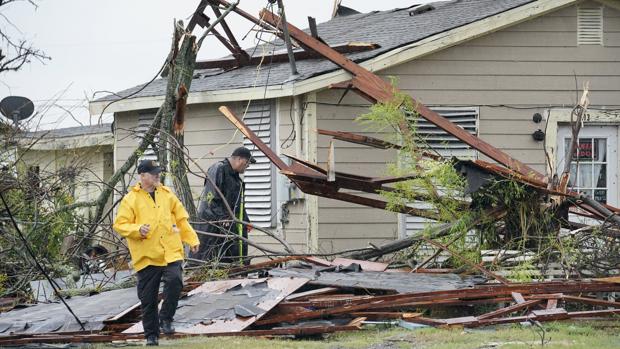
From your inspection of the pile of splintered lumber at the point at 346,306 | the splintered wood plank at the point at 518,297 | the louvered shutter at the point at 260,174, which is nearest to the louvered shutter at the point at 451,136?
the louvered shutter at the point at 260,174

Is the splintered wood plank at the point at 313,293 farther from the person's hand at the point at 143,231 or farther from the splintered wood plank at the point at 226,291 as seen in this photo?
the person's hand at the point at 143,231

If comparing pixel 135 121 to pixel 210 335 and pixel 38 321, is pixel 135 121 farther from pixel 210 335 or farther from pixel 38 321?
pixel 210 335

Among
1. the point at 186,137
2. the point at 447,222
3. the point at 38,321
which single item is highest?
the point at 186,137

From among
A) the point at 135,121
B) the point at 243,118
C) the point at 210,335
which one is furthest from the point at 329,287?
the point at 135,121

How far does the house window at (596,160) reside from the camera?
1545 centimetres

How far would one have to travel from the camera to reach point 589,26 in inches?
617

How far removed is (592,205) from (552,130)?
355 cm

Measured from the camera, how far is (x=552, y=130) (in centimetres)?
1541

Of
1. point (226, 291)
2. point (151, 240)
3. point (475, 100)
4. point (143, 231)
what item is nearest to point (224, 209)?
point (226, 291)

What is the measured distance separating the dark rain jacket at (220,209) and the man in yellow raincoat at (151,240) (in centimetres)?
310

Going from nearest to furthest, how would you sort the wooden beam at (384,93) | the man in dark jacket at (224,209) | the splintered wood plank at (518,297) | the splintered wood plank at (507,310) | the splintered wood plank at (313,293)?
the splintered wood plank at (507,310) → the splintered wood plank at (518,297) → the splintered wood plank at (313,293) → the man in dark jacket at (224,209) → the wooden beam at (384,93)

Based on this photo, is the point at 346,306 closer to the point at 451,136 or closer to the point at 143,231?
the point at 143,231

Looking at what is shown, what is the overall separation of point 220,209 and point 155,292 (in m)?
3.70

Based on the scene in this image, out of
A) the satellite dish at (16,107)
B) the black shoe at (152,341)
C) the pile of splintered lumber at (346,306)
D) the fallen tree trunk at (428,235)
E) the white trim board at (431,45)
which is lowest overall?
the black shoe at (152,341)
